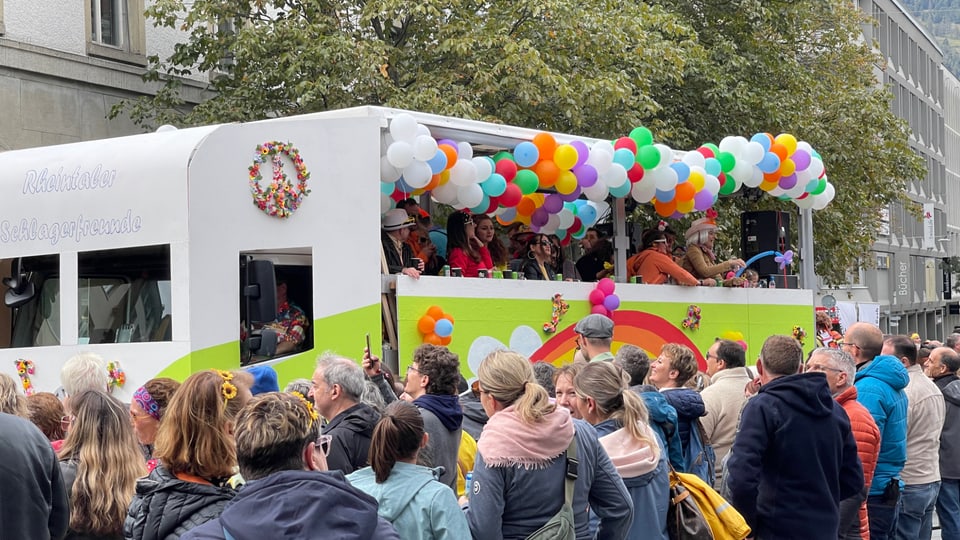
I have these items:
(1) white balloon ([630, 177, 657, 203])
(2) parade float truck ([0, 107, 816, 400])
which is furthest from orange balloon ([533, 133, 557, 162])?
(1) white balloon ([630, 177, 657, 203])

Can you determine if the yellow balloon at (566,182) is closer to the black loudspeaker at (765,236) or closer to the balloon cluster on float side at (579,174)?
the balloon cluster on float side at (579,174)

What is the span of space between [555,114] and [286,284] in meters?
10.9

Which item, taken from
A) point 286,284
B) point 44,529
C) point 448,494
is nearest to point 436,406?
point 448,494

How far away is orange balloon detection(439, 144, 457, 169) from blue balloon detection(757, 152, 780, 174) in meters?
4.20

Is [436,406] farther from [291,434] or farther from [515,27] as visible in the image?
[515,27]

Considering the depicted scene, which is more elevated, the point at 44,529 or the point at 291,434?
the point at 291,434

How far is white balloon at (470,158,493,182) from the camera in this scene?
416 inches

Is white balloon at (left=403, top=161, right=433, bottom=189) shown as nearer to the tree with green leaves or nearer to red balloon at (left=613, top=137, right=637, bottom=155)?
red balloon at (left=613, top=137, right=637, bottom=155)

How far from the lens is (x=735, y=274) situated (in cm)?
1368

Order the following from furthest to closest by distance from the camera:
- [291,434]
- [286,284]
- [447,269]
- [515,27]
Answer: [515,27] → [447,269] → [286,284] → [291,434]

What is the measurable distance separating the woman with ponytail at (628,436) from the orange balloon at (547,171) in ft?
17.9

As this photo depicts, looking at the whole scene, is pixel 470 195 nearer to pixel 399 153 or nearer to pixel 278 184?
pixel 399 153

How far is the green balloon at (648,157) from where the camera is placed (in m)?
11.7

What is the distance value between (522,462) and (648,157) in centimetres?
712
